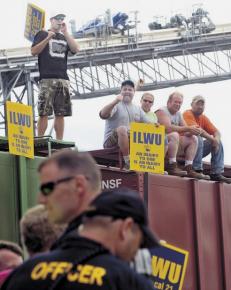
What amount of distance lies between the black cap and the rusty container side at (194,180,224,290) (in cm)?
765

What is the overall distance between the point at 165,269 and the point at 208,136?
10.6 feet

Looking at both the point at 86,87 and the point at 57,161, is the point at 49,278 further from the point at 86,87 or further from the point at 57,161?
the point at 86,87

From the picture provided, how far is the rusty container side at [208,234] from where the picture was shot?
1120cm

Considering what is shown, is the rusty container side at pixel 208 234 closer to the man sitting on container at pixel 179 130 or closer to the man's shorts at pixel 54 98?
the man sitting on container at pixel 179 130

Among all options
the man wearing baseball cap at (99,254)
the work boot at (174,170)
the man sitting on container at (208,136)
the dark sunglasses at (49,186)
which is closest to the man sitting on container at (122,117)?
the work boot at (174,170)

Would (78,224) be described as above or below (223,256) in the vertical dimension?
above

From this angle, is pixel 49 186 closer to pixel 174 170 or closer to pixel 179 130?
pixel 174 170

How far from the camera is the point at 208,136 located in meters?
12.7

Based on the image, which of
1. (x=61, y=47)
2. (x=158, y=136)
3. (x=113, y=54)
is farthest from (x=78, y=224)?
(x=113, y=54)

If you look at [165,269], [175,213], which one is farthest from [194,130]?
[165,269]

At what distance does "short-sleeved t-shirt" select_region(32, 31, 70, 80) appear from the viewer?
1088cm

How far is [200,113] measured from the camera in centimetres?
1304

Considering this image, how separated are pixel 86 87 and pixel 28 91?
5.25 m

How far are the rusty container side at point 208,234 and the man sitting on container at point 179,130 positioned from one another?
1.03ft
